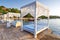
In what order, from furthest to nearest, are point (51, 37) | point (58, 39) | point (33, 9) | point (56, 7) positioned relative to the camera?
point (56, 7) → point (33, 9) → point (51, 37) → point (58, 39)

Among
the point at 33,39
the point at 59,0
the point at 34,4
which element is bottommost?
the point at 33,39

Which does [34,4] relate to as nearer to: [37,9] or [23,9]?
[37,9]

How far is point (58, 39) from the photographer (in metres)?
2.86

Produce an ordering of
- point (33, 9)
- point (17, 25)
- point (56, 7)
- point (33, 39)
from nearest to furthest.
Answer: point (33, 39), point (33, 9), point (17, 25), point (56, 7)

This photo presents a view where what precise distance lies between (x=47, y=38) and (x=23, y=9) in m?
2.26

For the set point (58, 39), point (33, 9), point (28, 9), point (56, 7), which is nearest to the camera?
point (58, 39)

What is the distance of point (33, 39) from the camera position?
3412 mm

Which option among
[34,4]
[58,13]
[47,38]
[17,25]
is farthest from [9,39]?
[58,13]

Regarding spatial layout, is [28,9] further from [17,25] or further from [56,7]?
[56,7]

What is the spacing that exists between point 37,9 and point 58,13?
1009cm

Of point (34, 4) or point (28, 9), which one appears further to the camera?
point (28, 9)

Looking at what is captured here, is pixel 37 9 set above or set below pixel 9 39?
above

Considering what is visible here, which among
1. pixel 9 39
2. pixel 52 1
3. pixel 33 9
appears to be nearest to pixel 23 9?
pixel 33 9

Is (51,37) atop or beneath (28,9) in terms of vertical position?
beneath
